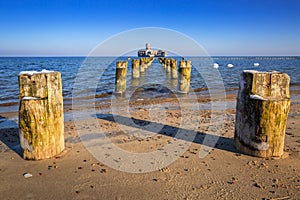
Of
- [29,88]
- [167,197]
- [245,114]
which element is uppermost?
[29,88]

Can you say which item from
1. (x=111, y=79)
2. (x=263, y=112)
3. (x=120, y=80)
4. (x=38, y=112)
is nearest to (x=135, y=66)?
(x=111, y=79)

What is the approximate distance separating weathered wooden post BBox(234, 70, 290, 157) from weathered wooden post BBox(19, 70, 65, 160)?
354cm

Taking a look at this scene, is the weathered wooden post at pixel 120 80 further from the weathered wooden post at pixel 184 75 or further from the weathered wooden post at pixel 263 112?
the weathered wooden post at pixel 263 112

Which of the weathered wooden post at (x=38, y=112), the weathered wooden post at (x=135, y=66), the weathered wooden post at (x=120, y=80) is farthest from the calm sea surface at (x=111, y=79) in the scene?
the weathered wooden post at (x=38, y=112)

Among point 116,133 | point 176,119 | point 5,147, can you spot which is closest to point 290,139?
point 176,119

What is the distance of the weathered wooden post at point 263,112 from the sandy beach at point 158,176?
0.24m

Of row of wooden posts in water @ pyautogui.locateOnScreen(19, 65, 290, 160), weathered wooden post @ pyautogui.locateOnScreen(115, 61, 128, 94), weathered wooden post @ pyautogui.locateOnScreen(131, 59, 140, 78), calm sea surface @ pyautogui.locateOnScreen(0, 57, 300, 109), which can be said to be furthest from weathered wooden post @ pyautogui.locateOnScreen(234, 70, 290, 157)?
weathered wooden post @ pyautogui.locateOnScreen(131, 59, 140, 78)

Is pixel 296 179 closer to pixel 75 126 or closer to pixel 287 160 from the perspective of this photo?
A: pixel 287 160

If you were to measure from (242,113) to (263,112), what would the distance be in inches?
17.0

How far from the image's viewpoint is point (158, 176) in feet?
12.0

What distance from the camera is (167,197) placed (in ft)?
10.2

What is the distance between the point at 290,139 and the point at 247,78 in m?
2.17

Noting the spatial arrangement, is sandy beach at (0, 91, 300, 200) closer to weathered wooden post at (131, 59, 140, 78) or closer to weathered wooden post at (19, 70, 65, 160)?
weathered wooden post at (19, 70, 65, 160)

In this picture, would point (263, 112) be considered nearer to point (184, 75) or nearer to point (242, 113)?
point (242, 113)
